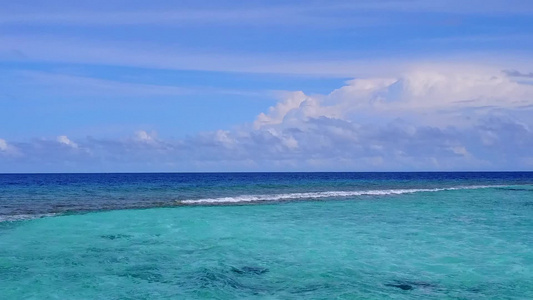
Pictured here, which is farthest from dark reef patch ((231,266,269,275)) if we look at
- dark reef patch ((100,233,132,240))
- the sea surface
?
dark reef patch ((100,233,132,240))

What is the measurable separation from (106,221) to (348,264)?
15.7 m

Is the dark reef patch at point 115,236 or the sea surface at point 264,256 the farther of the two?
the dark reef patch at point 115,236

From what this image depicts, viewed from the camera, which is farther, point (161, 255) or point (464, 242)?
point (464, 242)

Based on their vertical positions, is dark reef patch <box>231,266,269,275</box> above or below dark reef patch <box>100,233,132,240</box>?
below

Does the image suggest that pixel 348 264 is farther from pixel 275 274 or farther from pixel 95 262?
pixel 95 262

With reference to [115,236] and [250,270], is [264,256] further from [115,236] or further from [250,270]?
[115,236]

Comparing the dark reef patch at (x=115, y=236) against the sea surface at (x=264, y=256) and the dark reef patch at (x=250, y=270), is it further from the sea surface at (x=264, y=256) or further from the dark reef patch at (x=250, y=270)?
the dark reef patch at (x=250, y=270)

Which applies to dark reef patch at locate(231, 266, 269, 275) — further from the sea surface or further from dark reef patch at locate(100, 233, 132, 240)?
dark reef patch at locate(100, 233, 132, 240)

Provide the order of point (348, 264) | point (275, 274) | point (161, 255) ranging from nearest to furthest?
point (275, 274), point (348, 264), point (161, 255)

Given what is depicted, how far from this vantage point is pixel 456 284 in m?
14.6

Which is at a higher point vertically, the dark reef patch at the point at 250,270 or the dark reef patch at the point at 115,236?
the dark reef patch at the point at 115,236

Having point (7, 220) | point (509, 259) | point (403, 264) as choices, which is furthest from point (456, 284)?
point (7, 220)

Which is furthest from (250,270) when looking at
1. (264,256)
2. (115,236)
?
(115,236)

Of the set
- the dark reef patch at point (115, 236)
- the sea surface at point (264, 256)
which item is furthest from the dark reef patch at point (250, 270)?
the dark reef patch at point (115, 236)
